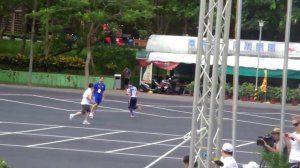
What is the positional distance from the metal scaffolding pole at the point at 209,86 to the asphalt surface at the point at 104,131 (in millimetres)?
6648

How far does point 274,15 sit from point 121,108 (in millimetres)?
21456

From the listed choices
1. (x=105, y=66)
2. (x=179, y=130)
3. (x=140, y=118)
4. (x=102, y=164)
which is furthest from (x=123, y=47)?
(x=102, y=164)

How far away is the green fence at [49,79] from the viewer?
54.6 m

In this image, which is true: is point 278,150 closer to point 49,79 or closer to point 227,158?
point 227,158

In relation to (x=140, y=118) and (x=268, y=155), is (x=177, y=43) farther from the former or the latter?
(x=268, y=155)

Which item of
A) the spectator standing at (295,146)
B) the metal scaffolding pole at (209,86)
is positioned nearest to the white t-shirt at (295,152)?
the spectator standing at (295,146)

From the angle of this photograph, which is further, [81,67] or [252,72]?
[81,67]

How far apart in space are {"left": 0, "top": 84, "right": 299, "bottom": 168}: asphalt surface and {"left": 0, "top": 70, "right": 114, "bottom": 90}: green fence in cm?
843

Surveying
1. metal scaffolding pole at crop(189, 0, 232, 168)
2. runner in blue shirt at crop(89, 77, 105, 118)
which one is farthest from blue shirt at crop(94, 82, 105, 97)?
metal scaffolding pole at crop(189, 0, 232, 168)

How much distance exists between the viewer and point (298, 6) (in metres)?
55.8

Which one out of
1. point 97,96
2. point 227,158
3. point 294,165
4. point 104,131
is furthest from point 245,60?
point 227,158

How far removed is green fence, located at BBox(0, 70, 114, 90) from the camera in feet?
179

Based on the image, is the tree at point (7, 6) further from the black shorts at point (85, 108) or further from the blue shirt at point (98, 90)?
the black shorts at point (85, 108)

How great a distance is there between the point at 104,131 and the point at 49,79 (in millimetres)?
27487
